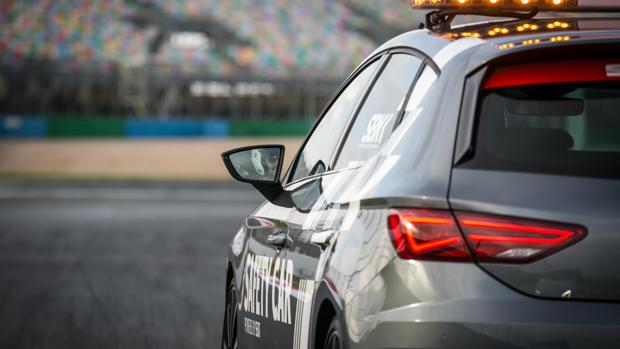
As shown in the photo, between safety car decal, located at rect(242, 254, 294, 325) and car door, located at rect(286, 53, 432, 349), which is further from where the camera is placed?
safety car decal, located at rect(242, 254, 294, 325)

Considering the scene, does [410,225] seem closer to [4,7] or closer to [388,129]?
[388,129]

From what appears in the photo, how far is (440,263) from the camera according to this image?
3.02 m

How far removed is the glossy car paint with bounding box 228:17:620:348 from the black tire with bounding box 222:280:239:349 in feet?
6.38

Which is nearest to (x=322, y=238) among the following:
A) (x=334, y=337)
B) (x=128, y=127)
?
(x=334, y=337)

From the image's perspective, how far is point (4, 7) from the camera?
52.7 metres

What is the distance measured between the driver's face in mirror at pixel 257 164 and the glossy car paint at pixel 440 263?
48.1 inches

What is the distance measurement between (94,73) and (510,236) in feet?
159

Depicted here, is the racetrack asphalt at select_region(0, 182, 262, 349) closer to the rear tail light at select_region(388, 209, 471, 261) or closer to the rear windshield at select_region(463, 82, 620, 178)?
the rear windshield at select_region(463, 82, 620, 178)

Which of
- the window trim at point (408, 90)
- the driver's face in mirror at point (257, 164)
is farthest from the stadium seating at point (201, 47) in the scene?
the window trim at point (408, 90)

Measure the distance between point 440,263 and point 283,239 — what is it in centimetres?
153

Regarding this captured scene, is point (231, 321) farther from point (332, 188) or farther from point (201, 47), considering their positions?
point (201, 47)

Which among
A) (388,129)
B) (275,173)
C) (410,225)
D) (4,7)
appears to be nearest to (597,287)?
(410,225)

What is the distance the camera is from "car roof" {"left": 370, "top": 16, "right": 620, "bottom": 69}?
10.9ft

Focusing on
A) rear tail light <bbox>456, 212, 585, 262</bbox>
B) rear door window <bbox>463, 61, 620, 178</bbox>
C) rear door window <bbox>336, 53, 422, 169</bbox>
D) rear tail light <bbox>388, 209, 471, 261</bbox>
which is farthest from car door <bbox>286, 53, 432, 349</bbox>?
rear tail light <bbox>456, 212, 585, 262</bbox>
